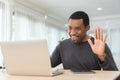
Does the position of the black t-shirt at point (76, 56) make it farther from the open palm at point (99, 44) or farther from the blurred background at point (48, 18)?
the blurred background at point (48, 18)

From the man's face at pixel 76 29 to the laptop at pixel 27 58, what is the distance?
18.8 inches

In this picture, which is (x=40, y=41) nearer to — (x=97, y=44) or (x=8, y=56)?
(x=8, y=56)

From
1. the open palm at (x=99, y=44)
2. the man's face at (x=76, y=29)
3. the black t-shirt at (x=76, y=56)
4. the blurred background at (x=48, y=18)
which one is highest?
the blurred background at (x=48, y=18)

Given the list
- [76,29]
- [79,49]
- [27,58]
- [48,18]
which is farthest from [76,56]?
[48,18]

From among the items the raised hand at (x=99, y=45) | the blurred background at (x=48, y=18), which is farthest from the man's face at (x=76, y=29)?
the blurred background at (x=48, y=18)

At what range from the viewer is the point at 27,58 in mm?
1302

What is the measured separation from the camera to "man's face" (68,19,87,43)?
169 centimetres

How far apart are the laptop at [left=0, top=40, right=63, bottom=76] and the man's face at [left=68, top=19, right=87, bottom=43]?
48cm

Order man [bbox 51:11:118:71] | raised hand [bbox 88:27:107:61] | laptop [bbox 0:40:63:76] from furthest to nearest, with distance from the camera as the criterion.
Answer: man [bbox 51:11:118:71] → raised hand [bbox 88:27:107:61] → laptop [bbox 0:40:63:76]

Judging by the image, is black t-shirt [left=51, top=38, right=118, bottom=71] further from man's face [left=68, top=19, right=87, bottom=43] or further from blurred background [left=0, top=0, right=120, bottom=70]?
blurred background [left=0, top=0, right=120, bottom=70]

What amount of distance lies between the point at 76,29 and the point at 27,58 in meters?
0.56

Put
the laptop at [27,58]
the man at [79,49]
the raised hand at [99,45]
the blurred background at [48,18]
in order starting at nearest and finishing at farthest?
the laptop at [27,58] → the raised hand at [99,45] → the man at [79,49] → the blurred background at [48,18]

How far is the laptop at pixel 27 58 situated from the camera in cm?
125

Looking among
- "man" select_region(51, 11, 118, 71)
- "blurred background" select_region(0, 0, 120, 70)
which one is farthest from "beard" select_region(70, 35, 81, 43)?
"blurred background" select_region(0, 0, 120, 70)
